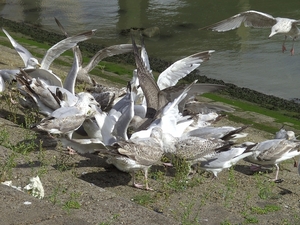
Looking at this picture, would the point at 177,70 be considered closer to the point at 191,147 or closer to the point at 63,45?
the point at 63,45

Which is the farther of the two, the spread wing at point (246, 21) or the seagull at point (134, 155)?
the spread wing at point (246, 21)

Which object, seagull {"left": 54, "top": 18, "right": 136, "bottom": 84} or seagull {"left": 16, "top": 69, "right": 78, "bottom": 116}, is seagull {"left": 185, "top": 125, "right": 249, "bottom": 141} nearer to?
seagull {"left": 16, "top": 69, "right": 78, "bottom": 116}

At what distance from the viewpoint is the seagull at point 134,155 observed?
6.14m

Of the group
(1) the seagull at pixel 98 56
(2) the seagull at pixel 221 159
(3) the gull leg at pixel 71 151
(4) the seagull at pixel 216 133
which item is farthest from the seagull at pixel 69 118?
(1) the seagull at pixel 98 56

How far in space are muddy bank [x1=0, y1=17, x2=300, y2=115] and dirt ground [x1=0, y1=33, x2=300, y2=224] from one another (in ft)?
16.0

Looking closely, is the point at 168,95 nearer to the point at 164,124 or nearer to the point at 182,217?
the point at 164,124

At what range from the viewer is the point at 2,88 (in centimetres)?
951

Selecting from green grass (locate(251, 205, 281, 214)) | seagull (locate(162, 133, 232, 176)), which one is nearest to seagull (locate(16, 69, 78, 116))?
seagull (locate(162, 133, 232, 176))

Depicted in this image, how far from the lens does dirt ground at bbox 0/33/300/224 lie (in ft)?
17.4

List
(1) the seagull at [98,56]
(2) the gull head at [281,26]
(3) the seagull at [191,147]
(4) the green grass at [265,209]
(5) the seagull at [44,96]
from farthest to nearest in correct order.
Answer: (2) the gull head at [281,26] → (1) the seagull at [98,56] → (5) the seagull at [44,96] → (3) the seagull at [191,147] → (4) the green grass at [265,209]

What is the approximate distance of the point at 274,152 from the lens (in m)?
7.49

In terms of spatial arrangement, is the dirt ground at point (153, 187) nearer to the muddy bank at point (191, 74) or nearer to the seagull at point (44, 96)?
the seagull at point (44, 96)

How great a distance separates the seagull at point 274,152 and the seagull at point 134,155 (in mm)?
1528

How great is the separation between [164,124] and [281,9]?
52.0ft
